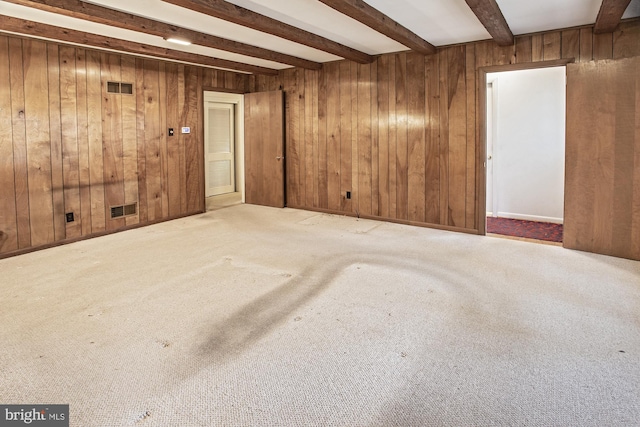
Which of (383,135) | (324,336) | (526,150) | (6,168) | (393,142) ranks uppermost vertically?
(383,135)

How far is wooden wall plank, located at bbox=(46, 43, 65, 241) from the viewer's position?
15.0ft

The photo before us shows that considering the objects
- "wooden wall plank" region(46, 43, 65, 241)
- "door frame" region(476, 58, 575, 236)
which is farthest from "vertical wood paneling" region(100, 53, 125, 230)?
"door frame" region(476, 58, 575, 236)

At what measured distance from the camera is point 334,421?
177cm

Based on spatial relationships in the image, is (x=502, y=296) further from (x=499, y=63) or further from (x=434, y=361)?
(x=499, y=63)

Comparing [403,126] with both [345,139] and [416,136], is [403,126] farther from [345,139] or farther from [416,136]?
[345,139]

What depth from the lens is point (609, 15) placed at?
11.7ft

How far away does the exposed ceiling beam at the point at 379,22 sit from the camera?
3.29 m

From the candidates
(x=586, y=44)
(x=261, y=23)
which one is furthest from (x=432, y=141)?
(x=261, y=23)

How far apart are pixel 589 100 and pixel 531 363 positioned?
10.5 feet

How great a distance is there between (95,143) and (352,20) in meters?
3.46

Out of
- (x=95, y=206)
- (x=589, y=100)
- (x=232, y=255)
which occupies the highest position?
(x=589, y=100)

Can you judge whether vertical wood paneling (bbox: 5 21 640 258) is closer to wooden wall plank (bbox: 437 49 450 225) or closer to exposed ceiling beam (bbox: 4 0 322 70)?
wooden wall plank (bbox: 437 49 450 225)

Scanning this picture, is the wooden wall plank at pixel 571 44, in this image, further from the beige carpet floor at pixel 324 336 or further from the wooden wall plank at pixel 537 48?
the beige carpet floor at pixel 324 336

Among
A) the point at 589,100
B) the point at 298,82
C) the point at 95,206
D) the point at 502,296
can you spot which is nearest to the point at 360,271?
the point at 502,296
